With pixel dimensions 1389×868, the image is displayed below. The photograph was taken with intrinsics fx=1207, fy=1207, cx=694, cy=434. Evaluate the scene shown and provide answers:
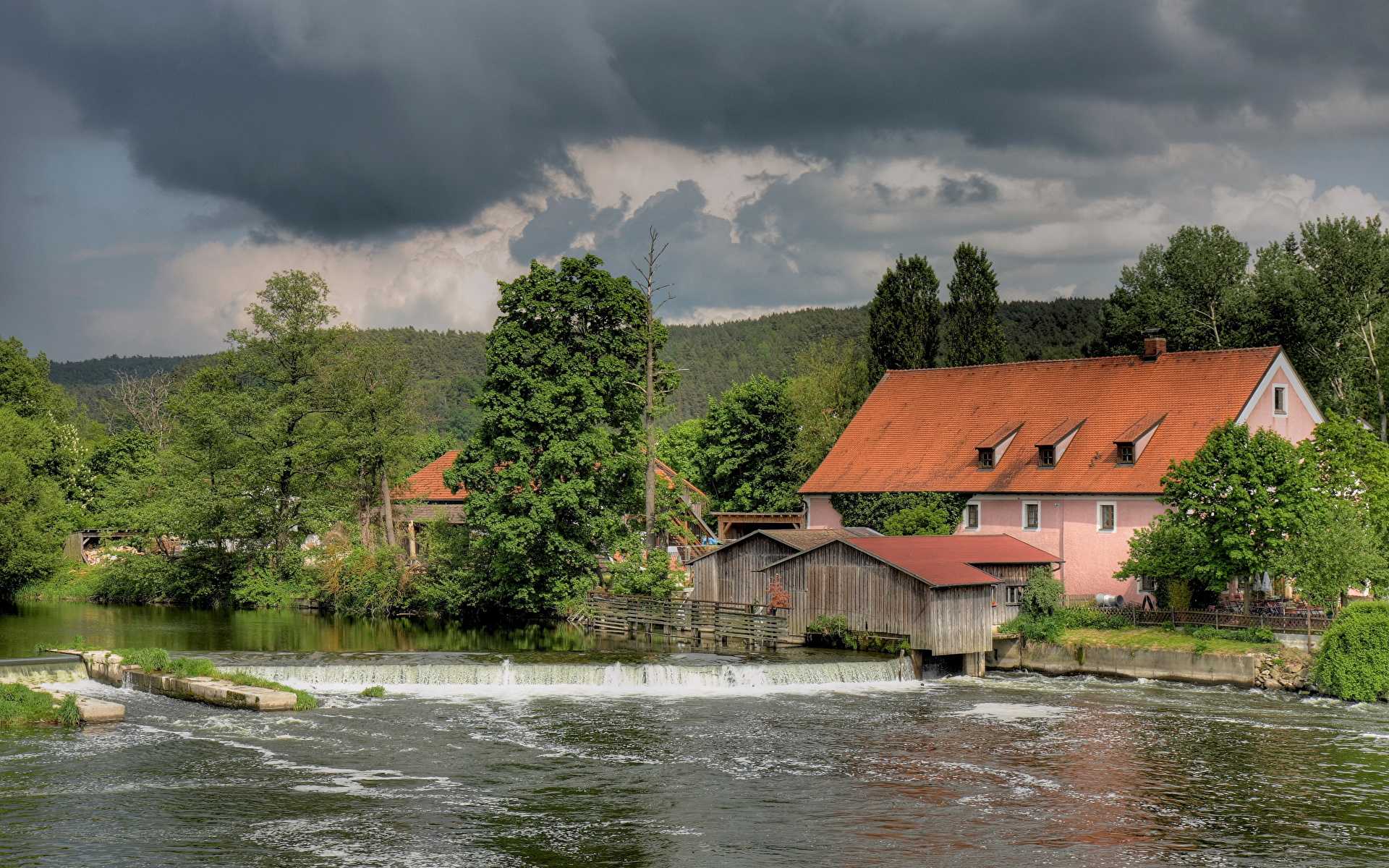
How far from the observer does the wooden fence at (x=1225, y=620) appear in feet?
118

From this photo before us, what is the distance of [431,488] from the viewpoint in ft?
235

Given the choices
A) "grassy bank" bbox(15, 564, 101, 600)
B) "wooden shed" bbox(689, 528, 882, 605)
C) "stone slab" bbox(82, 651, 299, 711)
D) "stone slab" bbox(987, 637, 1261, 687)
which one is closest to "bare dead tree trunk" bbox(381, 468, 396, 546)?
"grassy bank" bbox(15, 564, 101, 600)

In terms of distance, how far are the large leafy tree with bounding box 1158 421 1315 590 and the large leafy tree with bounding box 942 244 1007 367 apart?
26299mm

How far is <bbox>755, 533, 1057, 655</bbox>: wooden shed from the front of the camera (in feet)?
123

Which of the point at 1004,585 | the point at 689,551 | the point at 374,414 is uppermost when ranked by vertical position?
the point at 374,414

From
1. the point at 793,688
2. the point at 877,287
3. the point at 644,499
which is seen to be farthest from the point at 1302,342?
the point at 793,688

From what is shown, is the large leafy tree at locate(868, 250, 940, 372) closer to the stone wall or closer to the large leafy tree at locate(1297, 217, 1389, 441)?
the large leafy tree at locate(1297, 217, 1389, 441)

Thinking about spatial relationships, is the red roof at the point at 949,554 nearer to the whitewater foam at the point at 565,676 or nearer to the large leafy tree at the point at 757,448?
the whitewater foam at the point at 565,676

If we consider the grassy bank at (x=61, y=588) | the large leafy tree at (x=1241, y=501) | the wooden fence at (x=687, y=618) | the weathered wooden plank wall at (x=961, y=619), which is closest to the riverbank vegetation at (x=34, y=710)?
the wooden fence at (x=687, y=618)

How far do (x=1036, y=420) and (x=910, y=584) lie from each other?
54.5 ft

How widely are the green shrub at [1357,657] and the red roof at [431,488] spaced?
44.7 meters

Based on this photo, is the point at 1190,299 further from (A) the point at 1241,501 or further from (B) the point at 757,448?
(A) the point at 1241,501

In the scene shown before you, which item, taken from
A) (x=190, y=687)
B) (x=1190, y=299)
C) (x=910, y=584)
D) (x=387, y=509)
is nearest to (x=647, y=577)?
(x=910, y=584)

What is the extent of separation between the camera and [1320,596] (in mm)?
35688
